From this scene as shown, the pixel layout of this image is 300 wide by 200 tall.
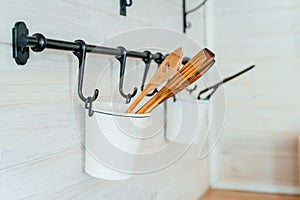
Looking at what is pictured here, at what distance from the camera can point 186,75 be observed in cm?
69

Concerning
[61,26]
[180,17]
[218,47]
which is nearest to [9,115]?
[61,26]

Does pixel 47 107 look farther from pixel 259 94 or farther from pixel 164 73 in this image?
pixel 259 94

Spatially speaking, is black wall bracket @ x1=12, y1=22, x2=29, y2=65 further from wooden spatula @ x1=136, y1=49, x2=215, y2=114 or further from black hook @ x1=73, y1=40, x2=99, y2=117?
wooden spatula @ x1=136, y1=49, x2=215, y2=114

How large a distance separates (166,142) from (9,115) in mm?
587

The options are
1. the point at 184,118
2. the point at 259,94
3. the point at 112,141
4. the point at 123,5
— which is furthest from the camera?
the point at 259,94

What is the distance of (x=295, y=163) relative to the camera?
1.33 meters

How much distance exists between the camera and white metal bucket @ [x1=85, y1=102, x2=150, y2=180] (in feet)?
2.11

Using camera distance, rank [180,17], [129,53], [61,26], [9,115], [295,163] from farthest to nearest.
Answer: [295,163], [180,17], [129,53], [61,26], [9,115]

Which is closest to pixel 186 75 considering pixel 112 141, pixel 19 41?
pixel 112 141

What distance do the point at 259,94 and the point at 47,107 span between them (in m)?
0.94

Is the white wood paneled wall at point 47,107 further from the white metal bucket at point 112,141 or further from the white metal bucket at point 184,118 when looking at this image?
the white metal bucket at point 184,118

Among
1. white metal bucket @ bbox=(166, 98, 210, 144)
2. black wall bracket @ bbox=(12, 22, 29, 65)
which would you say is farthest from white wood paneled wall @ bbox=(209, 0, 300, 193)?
black wall bracket @ bbox=(12, 22, 29, 65)

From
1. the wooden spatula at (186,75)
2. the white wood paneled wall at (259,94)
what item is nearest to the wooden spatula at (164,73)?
the wooden spatula at (186,75)

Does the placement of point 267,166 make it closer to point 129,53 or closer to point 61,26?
point 129,53
